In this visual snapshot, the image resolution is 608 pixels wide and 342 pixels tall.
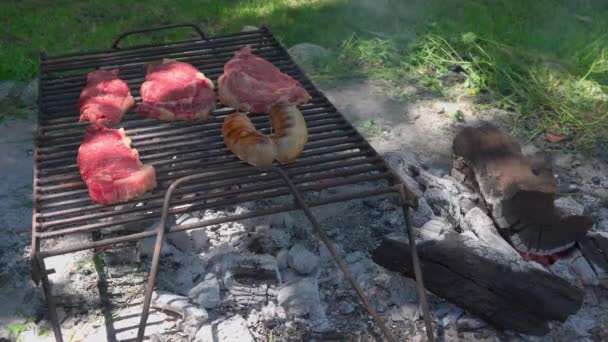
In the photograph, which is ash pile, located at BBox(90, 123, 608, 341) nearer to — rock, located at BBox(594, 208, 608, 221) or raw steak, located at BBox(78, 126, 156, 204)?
rock, located at BBox(594, 208, 608, 221)

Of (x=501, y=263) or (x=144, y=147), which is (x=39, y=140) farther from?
(x=501, y=263)

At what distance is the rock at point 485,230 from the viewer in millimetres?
3428

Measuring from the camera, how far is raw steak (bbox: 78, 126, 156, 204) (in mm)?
2867

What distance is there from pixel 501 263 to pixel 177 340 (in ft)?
5.26

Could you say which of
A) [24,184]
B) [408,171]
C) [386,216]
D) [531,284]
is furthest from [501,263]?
[24,184]

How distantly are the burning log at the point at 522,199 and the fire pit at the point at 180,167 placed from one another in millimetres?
712

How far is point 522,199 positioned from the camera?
342cm

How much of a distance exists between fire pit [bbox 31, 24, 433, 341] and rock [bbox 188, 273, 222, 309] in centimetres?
43

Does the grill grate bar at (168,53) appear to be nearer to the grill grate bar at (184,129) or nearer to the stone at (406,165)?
the grill grate bar at (184,129)

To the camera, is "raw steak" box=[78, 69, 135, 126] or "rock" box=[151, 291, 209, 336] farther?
"raw steak" box=[78, 69, 135, 126]

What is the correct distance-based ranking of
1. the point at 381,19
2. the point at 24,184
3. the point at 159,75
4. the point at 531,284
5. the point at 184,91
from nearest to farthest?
the point at 531,284, the point at 184,91, the point at 159,75, the point at 24,184, the point at 381,19

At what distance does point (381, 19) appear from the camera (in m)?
6.90

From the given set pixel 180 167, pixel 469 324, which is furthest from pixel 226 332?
pixel 469 324

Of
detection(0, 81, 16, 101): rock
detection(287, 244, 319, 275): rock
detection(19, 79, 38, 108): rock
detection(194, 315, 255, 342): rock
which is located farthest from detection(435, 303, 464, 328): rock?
detection(0, 81, 16, 101): rock
